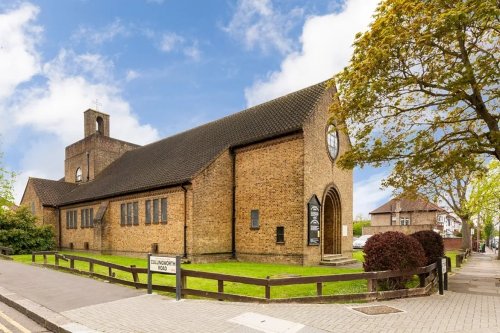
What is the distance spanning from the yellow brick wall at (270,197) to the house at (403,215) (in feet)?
105

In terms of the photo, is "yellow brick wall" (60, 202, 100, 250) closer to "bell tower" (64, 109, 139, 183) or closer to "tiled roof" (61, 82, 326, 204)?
"tiled roof" (61, 82, 326, 204)

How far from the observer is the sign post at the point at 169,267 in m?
9.84

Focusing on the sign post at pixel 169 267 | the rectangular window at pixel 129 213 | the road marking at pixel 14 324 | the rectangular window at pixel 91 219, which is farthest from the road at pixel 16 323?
the rectangular window at pixel 91 219

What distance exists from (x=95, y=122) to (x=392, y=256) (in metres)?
37.1

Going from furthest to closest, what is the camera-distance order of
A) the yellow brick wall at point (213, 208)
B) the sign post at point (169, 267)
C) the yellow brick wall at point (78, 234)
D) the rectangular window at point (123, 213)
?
1. the yellow brick wall at point (78, 234)
2. the rectangular window at point (123, 213)
3. the yellow brick wall at point (213, 208)
4. the sign post at point (169, 267)

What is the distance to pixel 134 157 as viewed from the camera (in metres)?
34.8

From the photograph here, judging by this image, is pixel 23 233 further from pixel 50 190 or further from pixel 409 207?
pixel 409 207

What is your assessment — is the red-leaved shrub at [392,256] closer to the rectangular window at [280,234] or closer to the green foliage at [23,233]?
the rectangular window at [280,234]

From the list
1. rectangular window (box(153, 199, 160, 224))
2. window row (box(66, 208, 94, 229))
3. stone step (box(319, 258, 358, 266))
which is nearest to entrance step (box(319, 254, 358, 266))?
stone step (box(319, 258, 358, 266))

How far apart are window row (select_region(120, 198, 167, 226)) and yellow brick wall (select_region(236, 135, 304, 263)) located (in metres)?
4.62

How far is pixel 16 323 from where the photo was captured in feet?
27.2

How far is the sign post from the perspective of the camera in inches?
387

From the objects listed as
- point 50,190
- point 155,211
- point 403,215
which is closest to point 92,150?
point 50,190

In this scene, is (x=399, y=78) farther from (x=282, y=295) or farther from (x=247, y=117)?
(x=247, y=117)
